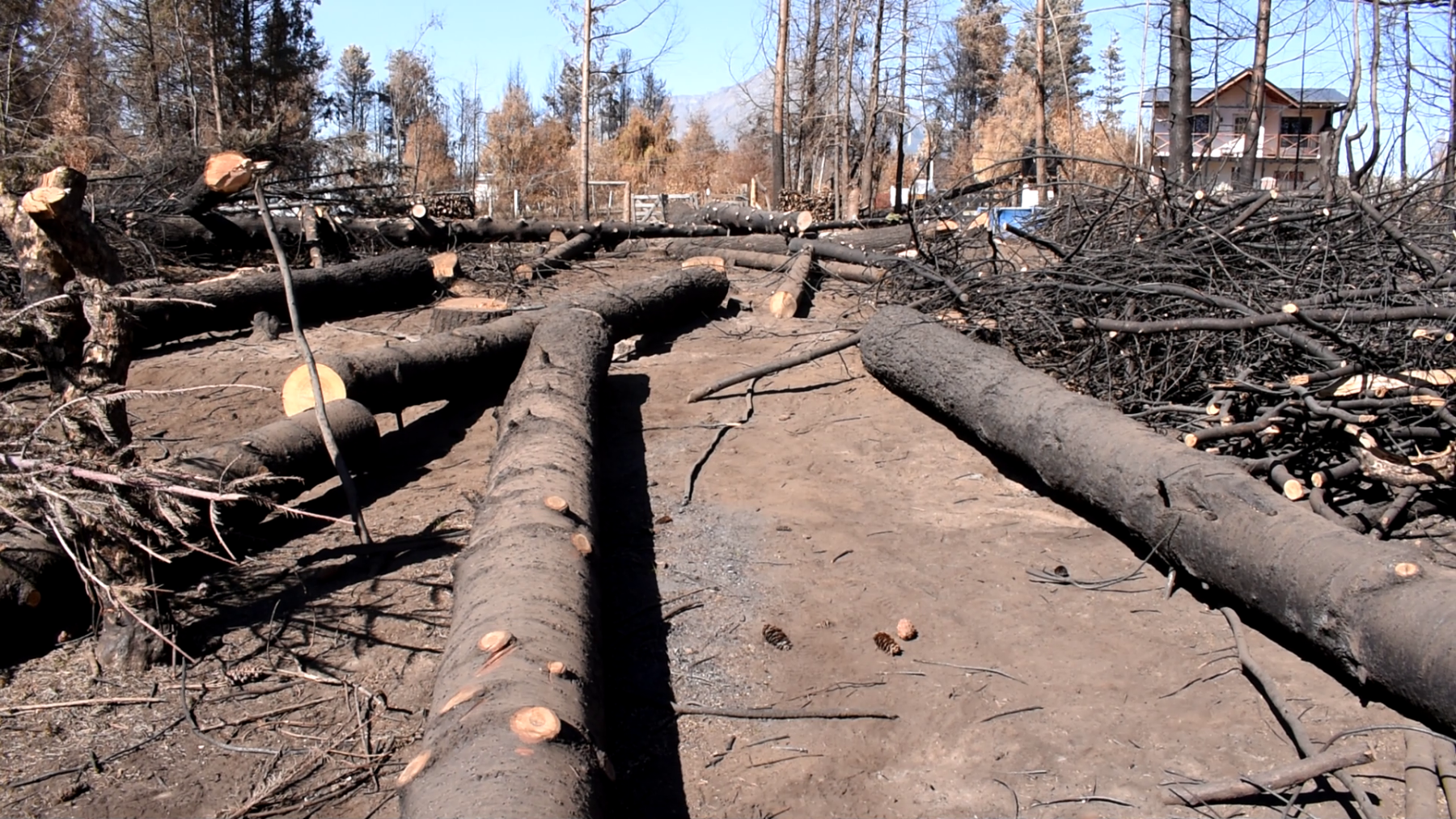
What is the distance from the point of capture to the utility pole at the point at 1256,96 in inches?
345

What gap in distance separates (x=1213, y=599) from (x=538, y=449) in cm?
303

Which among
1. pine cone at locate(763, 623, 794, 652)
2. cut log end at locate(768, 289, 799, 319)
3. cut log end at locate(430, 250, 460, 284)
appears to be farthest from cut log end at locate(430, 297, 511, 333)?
pine cone at locate(763, 623, 794, 652)

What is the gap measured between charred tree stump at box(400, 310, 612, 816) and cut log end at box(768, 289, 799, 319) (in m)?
4.87

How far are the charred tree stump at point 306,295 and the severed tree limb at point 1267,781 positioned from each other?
22.5 ft

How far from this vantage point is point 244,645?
356cm

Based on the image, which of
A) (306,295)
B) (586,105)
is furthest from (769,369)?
(586,105)

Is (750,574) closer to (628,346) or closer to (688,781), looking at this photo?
(688,781)

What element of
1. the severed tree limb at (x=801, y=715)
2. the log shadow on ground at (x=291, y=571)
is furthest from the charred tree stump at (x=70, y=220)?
the severed tree limb at (x=801, y=715)

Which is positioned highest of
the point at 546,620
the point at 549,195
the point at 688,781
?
the point at 549,195

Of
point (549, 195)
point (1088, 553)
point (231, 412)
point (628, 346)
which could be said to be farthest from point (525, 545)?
point (549, 195)

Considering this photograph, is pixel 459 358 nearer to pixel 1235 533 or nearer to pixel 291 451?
pixel 291 451

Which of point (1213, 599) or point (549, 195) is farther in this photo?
point (549, 195)

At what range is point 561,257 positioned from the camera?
12.2 meters

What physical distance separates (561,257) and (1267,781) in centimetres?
1063
